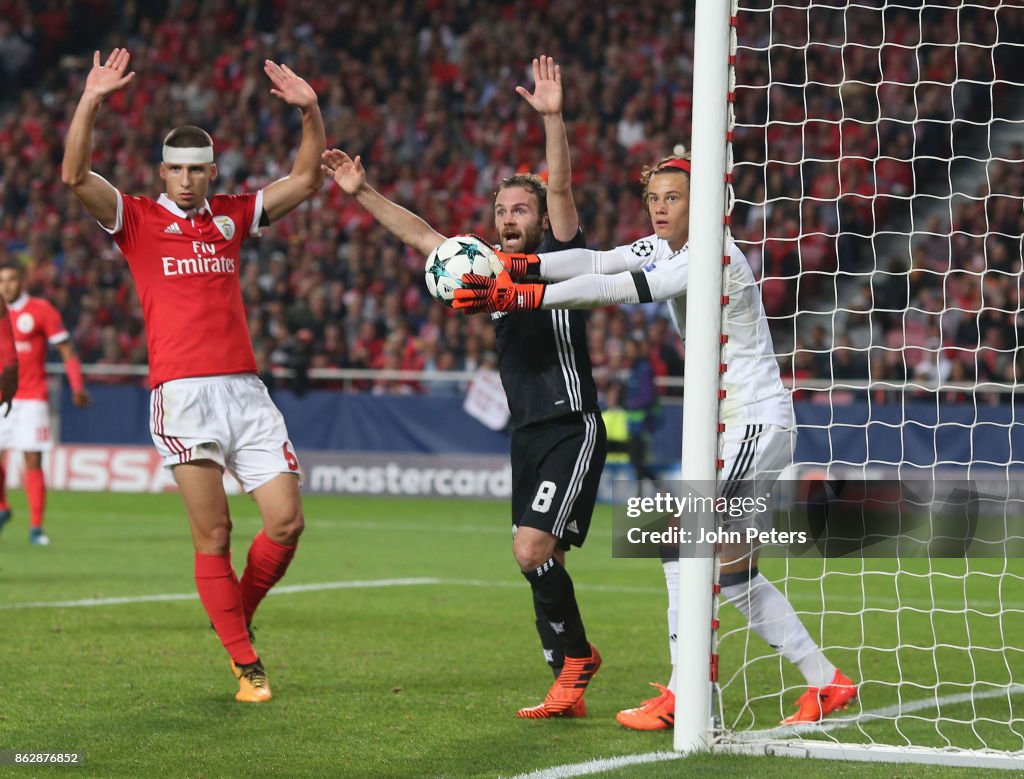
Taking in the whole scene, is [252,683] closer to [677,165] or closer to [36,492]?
[677,165]

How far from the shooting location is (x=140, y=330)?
20875mm

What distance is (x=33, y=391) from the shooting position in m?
12.8

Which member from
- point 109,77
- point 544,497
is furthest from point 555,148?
point 109,77

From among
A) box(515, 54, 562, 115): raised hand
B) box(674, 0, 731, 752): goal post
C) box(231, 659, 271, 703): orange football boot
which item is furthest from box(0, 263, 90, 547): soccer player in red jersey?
box(674, 0, 731, 752): goal post

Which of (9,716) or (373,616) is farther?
(373,616)

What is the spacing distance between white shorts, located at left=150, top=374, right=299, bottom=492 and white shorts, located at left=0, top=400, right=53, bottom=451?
6777mm

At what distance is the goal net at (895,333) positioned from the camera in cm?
634

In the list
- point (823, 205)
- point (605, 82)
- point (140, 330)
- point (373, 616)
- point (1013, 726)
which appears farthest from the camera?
point (605, 82)

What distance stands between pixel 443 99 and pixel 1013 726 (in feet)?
64.0

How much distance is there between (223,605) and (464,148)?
1791 cm

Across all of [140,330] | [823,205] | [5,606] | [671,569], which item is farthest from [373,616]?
[140,330]

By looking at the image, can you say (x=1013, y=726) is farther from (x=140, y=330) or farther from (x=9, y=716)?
(x=140, y=330)

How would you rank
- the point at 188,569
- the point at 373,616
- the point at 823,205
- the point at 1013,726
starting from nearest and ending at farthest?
the point at 1013,726, the point at 373,616, the point at 188,569, the point at 823,205

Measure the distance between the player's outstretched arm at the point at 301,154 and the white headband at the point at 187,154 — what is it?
336mm
